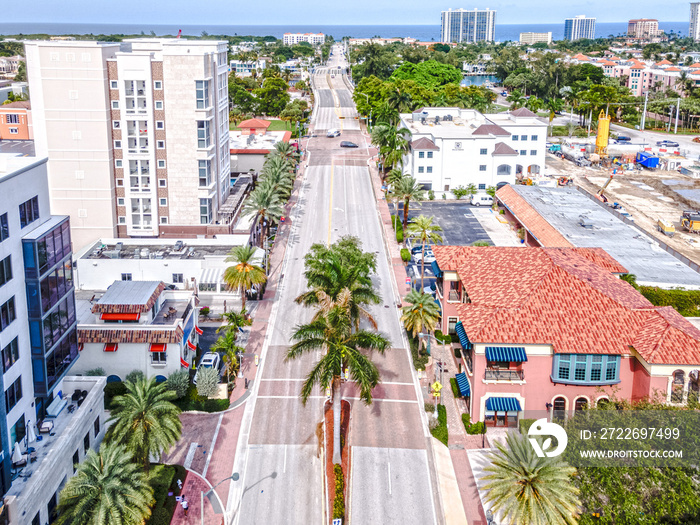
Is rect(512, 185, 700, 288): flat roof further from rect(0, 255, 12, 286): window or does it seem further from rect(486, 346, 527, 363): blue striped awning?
rect(0, 255, 12, 286): window

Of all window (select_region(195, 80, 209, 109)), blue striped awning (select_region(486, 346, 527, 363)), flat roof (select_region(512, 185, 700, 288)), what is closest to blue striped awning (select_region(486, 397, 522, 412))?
blue striped awning (select_region(486, 346, 527, 363))

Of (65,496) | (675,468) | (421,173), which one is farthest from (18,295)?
(421,173)

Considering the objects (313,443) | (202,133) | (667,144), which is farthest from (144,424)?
(667,144)

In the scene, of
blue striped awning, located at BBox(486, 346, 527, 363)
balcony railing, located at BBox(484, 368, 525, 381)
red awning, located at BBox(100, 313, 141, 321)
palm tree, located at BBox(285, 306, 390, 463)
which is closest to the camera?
palm tree, located at BBox(285, 306, 390, 463)

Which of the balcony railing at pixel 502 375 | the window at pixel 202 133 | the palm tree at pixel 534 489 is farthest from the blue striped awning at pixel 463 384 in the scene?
the window at pixel 202 133

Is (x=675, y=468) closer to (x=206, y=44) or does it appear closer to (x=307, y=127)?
(x=206, y=44)

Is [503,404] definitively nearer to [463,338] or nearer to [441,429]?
[441,429]

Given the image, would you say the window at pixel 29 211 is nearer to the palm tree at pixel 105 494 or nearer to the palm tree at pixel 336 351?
the palm tree at pixel 105 494
